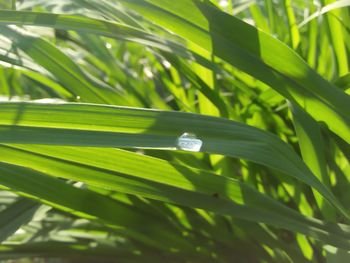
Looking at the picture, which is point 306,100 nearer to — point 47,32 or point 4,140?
point 4,140

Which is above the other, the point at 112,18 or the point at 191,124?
the point at 112,18

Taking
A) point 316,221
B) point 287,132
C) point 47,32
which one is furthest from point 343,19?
point 47,32

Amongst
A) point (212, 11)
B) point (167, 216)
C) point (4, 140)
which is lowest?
point (167, 216)

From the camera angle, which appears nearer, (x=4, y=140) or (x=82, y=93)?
(x=4, y=140)

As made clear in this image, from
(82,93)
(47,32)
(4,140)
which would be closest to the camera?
(4,140)

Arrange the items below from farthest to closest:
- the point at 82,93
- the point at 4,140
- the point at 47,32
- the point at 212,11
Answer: the point at 47,32
the point at 82,93
the point at 212,11
the point at 4,140
